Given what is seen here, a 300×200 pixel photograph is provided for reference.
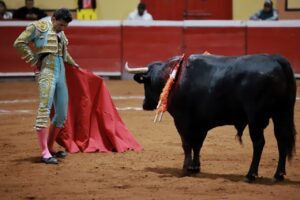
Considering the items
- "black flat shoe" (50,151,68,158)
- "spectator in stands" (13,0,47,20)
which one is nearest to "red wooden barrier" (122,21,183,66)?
"spectator in stands" (13,0,47,20)

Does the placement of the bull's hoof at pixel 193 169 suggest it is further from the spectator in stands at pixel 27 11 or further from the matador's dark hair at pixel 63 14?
the spectator in stands at pixel 27 11

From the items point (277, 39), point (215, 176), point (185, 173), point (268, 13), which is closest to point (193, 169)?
point (185, 173)

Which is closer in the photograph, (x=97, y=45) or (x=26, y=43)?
(x=26, y=43)

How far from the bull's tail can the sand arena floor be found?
1.09ft

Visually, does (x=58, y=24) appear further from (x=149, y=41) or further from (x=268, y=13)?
(x=268, y=13)

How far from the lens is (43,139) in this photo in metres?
6.73

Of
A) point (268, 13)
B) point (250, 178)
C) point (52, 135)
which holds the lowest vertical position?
point (250, 178)

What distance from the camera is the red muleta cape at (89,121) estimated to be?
292 inches

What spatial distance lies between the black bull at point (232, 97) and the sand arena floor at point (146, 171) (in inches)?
9.7

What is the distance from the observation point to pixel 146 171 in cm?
651

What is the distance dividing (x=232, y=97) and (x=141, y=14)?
928cm

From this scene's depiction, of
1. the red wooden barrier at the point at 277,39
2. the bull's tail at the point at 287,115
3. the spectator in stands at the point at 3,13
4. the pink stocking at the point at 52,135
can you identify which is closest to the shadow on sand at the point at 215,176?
the bull's tail at the point at 287,115

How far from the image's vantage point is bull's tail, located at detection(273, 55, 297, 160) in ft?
19.0

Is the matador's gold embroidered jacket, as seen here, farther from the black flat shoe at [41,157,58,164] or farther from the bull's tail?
the bull's tail
